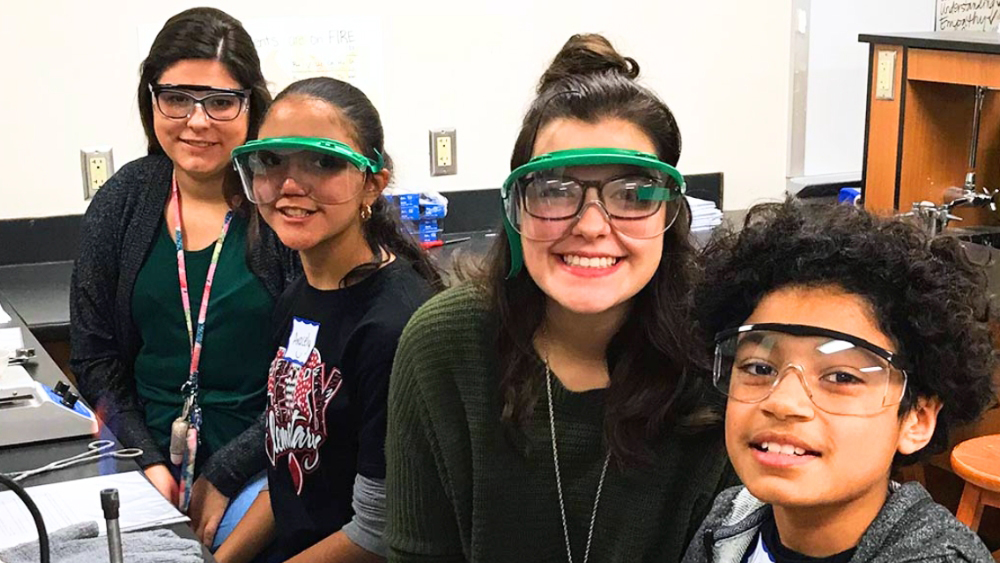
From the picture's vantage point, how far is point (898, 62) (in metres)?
3.59

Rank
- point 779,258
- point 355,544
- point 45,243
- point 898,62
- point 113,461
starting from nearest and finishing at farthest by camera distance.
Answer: point 779,258, point 355,544, point 113,461, point 45,243, point 898,62

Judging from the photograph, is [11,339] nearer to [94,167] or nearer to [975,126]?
[94,167]

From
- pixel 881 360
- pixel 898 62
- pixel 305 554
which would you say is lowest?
pixel 305 554

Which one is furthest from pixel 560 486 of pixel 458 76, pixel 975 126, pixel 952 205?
pixel 975 126

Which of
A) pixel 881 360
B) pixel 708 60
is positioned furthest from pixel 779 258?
pixel 708 60

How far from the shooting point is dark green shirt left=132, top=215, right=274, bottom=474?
91.4 inches

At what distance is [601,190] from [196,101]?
1.16 meters

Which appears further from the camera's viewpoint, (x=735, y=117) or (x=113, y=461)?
(x=735, y=117)

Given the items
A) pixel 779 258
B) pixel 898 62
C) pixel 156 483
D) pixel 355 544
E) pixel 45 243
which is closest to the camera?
pixel 779 258

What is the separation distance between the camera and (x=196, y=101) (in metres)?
2.35

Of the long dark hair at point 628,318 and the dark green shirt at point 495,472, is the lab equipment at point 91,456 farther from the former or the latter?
the long dark hair at point 628,318

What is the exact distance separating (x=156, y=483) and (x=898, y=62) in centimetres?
247

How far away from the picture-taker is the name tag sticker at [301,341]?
1977 mm

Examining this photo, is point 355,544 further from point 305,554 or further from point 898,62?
point 898,62
